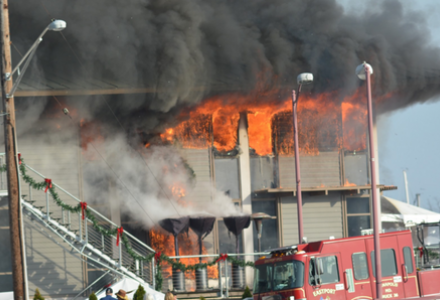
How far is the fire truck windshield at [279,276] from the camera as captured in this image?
479 inches

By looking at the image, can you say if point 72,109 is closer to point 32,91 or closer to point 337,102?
point 32,91

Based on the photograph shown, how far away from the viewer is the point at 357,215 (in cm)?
2211

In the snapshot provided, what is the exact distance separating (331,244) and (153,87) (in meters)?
10.6

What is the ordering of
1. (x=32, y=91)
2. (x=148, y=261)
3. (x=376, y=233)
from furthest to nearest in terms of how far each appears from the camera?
(x=32, y=91) → (x=148, y=261) → (x=376, y=233)

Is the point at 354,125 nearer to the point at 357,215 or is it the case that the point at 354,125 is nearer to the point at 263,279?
the point at 357,215

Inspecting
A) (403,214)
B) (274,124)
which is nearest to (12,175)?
(274,124)

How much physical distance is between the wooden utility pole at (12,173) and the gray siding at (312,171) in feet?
35.6

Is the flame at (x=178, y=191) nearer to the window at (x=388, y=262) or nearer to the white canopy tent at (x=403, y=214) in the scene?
the white canopy tent at (x=403, y=214)

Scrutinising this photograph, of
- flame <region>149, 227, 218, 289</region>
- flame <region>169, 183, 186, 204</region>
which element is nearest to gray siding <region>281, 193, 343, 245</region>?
flame <region>149, 227, 218, 289</region>

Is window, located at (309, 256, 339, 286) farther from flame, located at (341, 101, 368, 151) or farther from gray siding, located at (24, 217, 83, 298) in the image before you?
gray siding, located at (24, 217, 83, 298)

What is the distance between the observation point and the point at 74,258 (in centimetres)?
2059

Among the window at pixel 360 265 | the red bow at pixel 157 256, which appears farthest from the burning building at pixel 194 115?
the window at pixel 360 265

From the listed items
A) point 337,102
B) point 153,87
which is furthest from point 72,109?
point 337,102

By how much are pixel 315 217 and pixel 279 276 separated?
9676 millimetres
